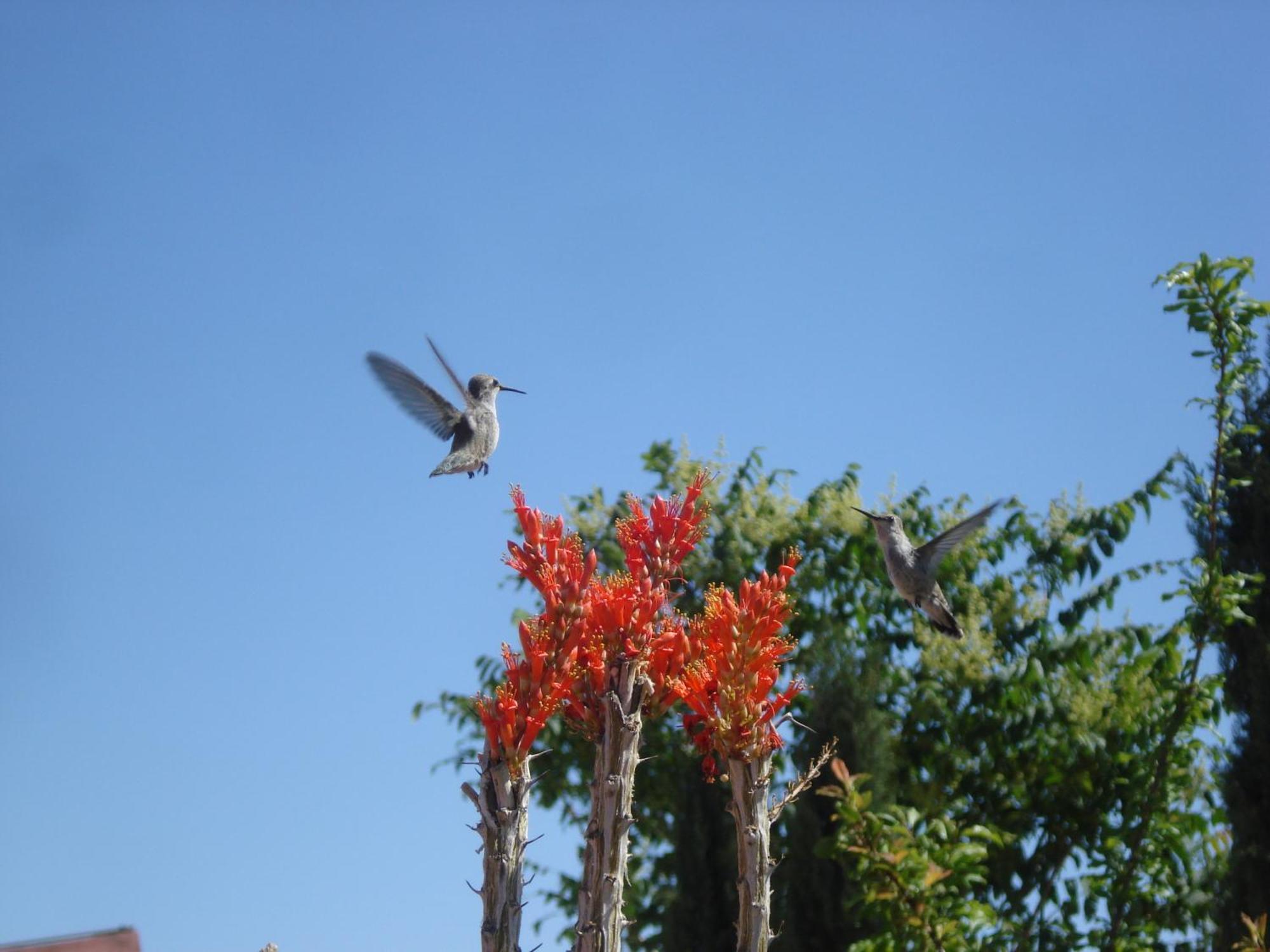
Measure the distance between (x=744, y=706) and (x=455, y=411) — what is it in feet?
8.52

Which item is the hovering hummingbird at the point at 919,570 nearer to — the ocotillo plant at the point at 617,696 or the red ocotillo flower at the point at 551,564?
the ocotillo plant at the point at 617,696

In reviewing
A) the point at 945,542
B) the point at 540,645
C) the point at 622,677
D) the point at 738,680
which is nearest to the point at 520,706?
the point at 540,645

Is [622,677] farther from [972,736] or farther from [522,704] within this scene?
[972,736]

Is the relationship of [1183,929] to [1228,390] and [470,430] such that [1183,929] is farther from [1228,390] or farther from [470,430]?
[470,430]

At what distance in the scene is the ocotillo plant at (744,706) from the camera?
15.8 ft

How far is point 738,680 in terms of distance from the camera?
487 centimetres

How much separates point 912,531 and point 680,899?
4.06 m

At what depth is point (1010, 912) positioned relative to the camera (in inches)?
400

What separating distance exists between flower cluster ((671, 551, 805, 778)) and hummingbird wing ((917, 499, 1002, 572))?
2364 millimetres

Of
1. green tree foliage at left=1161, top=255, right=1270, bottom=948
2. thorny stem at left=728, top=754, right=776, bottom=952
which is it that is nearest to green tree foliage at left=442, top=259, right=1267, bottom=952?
green tree foliage at left=1161, top=255, right=1270, bottom=948

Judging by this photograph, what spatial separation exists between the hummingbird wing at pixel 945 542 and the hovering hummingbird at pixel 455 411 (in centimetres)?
237

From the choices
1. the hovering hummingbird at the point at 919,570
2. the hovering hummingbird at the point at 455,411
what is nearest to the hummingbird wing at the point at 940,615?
the hovering hummingbird at the point at 919,570

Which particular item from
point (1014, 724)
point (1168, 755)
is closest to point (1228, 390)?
point (1168, 755)

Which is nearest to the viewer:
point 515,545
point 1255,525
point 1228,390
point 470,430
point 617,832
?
point 617,832
